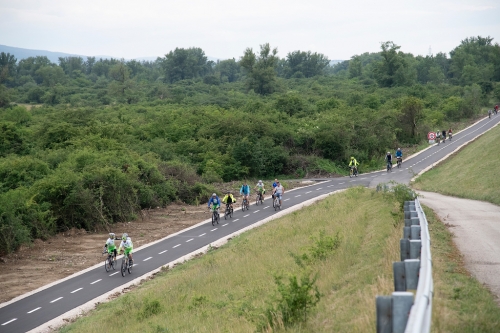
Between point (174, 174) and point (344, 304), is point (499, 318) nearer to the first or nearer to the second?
point (344, 304)

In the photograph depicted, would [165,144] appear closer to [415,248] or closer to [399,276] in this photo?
[415,248]

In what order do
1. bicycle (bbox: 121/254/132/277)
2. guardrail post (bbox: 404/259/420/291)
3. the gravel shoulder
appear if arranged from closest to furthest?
1. guardrail post (bbox: 404/259/420/291)
2. the gravel shoulder
3. bicycle (bbox: 121/254/132/277)

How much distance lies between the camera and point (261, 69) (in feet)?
397

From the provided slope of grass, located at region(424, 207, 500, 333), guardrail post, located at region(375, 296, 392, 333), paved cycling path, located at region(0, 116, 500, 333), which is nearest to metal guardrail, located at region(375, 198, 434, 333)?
guardrail post, located at region(375, 296, 392, 333)

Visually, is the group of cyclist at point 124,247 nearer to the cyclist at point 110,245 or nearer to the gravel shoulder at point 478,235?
the cyclist at point 110,245

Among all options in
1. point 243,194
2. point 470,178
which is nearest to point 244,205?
point 243,194

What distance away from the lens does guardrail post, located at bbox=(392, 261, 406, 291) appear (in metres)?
6.52

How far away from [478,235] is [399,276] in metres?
8.65

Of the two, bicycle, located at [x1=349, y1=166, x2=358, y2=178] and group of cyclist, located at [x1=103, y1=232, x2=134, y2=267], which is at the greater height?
group of cyclist, located at [x1=103, y1=232, x2=134, y2=267]

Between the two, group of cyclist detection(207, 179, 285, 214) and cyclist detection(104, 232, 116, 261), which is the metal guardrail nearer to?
cyclist detection(104, 232, 116, 261)

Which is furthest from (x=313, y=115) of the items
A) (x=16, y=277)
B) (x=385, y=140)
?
(x=16, y=277)

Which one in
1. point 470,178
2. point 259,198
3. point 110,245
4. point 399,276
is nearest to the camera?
point 399,276

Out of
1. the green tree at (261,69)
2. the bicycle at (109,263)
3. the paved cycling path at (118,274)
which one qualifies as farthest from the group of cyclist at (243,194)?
the green tree at (261,69)

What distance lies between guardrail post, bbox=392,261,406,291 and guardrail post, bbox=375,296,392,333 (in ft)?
5.04
